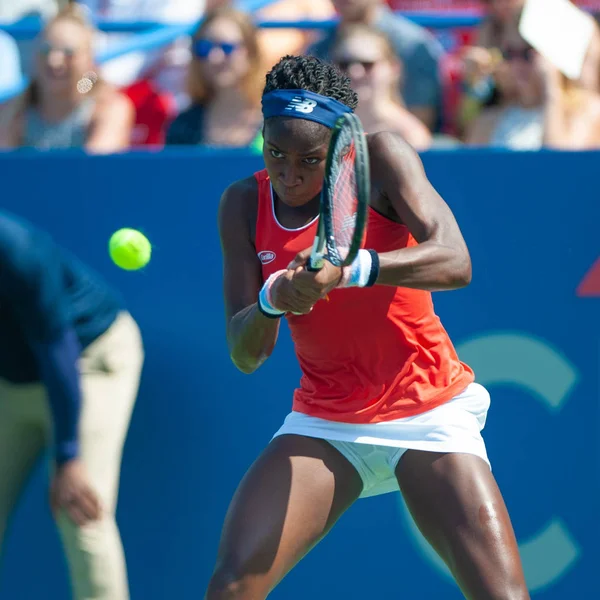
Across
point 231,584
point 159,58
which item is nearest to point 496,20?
point 159,58

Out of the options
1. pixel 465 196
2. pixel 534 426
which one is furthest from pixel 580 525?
pixel 465 196

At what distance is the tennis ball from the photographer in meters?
3.92

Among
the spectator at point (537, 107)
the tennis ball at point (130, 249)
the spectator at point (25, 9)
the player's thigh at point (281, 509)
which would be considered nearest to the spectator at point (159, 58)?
the spectator at point (25, 9)

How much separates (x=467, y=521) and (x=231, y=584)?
603 millimetres

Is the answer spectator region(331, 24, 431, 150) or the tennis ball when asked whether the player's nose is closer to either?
the tennis ball

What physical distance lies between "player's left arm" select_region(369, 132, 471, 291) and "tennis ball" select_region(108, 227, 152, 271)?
3.96 feet

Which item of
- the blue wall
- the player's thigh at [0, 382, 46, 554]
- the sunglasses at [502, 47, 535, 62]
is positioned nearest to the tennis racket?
the blue wall

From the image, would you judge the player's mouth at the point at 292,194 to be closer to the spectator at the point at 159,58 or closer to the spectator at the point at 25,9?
the spectator at the point at 159,58

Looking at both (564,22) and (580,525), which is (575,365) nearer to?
(580,525)

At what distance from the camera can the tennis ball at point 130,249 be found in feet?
12.9

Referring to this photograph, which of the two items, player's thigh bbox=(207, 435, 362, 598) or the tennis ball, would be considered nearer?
player's thigh bbox=(207, 435, 362, 598)

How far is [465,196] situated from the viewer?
385cm

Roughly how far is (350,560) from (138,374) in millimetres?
957

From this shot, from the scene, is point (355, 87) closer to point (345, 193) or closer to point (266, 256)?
point (266, 256)
